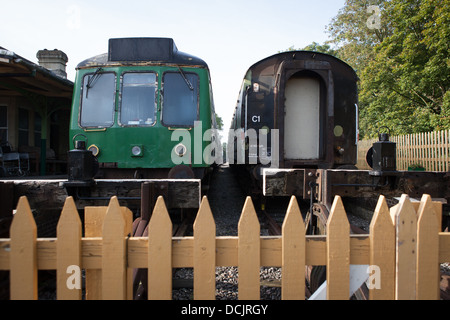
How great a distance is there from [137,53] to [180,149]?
72.7 inches

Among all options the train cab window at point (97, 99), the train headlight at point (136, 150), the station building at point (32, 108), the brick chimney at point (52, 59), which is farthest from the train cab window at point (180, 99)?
the brick chimney at point (52, 59)

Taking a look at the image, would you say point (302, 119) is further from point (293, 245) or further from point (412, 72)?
point (412, 72)

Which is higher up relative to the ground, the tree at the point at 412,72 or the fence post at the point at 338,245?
the tree at the point at 412,72

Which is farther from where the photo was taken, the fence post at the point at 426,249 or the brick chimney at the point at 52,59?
the brick chimney at the point at 52,59

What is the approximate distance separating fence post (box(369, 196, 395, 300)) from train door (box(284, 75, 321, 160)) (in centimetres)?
416

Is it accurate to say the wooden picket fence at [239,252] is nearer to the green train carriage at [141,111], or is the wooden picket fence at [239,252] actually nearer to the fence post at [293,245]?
the fence post at [293,245]

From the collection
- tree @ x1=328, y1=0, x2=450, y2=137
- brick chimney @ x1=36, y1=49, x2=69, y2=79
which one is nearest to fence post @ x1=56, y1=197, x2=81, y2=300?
brick chimney @ x1=36, y1=49, x2=69, y2=79

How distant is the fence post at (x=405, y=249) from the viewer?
5.13 feet

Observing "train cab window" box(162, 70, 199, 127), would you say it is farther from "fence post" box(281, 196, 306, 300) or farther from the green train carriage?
"fence post" box(281, 196, 306, 300)

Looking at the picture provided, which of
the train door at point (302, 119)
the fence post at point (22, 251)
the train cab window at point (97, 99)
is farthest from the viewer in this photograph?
the train door at point (302, 119)

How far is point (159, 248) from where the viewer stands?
5.08ft

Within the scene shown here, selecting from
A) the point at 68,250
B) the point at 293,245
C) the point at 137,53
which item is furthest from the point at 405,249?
the point at 137,53

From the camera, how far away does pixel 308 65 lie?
544cm

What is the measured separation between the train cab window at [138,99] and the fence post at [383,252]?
418cm
